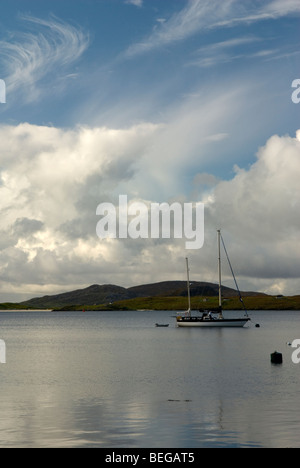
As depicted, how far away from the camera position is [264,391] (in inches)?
1924

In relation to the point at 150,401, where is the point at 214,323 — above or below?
above

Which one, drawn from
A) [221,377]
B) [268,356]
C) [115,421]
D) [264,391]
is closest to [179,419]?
[115,421]

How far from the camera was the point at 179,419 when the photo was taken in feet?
118

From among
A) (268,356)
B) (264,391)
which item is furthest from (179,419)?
(268,356)

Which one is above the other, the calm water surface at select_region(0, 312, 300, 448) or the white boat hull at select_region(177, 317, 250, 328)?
the white boat hull at select_region(177, 317, 250, 328)

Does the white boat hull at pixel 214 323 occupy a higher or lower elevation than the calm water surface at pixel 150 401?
higher

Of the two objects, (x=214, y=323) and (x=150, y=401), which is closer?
(x=150, y=401)

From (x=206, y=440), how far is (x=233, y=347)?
2854 inches

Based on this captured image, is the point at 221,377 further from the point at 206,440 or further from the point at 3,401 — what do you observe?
the point at 206,440

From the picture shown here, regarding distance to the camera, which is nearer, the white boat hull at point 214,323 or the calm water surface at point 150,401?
the calm water surface at point 150,401

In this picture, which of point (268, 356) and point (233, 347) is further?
point (233, 347)

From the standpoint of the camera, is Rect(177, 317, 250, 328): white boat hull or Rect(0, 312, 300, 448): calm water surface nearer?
Rect(0, 312, 300, 448): calm water surface
